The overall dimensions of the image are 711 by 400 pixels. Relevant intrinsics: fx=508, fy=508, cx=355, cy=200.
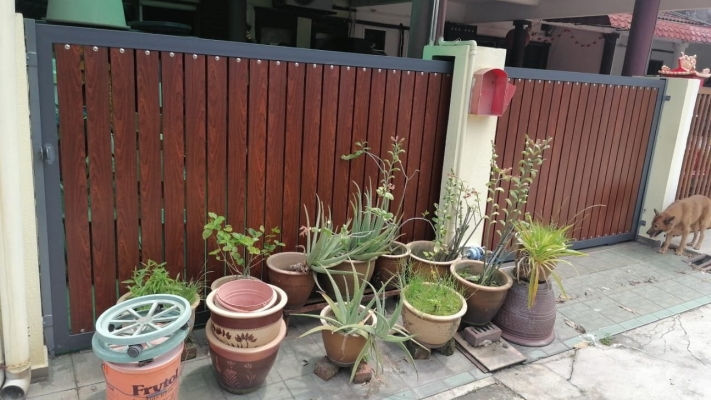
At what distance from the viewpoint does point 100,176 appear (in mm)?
3002

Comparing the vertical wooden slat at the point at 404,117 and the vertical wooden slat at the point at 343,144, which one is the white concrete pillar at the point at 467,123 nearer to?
the vertical wooden slat at the point at 404,117

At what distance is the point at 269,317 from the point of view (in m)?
2.76

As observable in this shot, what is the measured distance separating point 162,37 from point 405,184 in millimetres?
2154

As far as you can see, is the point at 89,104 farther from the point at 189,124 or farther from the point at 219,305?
the point at 219,305

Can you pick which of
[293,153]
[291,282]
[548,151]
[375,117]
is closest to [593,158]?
[548,151]

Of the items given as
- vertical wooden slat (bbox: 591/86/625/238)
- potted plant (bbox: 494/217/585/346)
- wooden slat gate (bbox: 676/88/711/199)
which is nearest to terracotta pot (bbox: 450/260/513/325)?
potted plant (bbox: 494/217/585/346)

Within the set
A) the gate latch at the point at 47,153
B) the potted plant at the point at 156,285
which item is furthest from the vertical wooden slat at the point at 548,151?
the gate latch at the point at 47,153

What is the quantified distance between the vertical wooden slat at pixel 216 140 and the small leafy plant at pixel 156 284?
35 centimetres

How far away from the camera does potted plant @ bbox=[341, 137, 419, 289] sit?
3.80 meters

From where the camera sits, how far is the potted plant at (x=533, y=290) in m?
3.52

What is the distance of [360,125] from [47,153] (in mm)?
2087

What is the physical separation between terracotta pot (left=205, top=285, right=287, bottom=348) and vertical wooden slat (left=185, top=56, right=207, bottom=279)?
73 cm

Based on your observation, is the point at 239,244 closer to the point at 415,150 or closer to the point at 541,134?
the point at 415,150

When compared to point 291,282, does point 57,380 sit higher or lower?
lower
